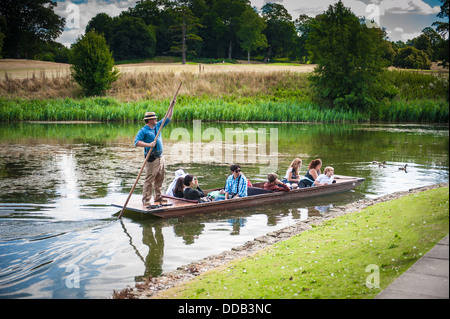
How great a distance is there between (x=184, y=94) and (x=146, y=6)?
46.5m

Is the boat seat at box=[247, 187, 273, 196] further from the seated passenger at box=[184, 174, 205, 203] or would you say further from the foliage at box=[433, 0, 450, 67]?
the foliage at box=[433, 0, 450, 67]

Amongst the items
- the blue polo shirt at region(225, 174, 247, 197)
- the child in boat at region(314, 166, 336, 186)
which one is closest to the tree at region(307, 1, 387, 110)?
the child in boat at region(314, 166, 336, 186)

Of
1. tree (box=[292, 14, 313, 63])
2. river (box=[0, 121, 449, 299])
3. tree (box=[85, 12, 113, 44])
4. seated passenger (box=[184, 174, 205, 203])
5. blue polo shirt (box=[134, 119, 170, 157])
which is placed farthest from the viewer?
tree (box=[85, 12, 113, 44])

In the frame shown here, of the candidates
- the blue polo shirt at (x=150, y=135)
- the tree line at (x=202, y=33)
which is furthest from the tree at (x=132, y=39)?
the blue polo shirt at (x=150, y=135)

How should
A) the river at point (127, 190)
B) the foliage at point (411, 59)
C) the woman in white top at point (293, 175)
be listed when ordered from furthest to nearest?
the foliage at point (411, 59) < the woman in white top at point (293, 175) < the river at point (127, 190)

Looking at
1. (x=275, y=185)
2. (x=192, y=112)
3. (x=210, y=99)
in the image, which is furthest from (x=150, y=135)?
(x=210, y=99)

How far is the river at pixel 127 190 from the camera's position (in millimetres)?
7355

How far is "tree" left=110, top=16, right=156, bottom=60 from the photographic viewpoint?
74.6m

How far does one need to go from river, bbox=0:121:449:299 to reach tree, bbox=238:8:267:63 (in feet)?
161

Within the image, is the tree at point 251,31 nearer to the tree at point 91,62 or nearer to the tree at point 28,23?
the tree at point 28,23

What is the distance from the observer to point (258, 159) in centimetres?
1958

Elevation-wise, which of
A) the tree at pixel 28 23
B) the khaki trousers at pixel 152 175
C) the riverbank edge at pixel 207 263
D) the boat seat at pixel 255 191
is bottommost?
the riverbank edge at pixel 207 263

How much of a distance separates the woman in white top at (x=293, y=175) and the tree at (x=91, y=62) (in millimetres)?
33277
